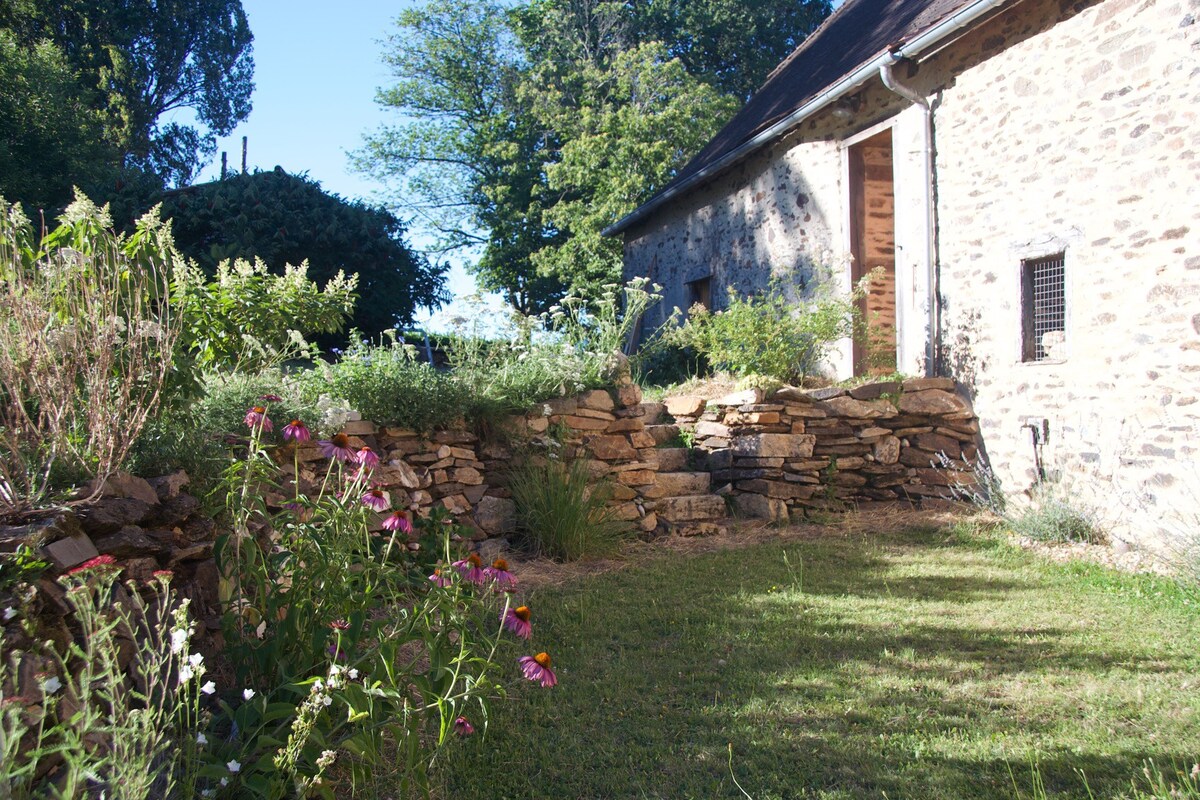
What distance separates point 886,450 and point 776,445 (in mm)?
1111

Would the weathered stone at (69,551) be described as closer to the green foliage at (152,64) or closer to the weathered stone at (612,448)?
the weathered stone at (612,448)

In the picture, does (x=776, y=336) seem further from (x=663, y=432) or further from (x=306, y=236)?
(x=306, y=236)

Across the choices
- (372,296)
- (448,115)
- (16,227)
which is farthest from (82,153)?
(16,227)

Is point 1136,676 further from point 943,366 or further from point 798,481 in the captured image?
point 943,366

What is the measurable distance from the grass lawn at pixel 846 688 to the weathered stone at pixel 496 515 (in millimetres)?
973

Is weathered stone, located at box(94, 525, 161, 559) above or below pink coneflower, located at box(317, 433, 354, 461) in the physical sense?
below

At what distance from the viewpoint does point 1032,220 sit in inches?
258

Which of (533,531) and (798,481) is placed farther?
(798,481)

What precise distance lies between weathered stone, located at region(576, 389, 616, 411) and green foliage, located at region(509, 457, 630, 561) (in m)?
0.59

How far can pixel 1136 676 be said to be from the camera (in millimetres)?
3488

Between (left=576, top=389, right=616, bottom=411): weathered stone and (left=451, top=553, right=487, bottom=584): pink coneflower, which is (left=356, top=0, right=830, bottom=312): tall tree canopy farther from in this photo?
(left=451, top=553, right=487, bottom=584): pink coneflower

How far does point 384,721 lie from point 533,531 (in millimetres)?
3269

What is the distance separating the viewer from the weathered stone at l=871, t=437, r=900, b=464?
730 centimetres

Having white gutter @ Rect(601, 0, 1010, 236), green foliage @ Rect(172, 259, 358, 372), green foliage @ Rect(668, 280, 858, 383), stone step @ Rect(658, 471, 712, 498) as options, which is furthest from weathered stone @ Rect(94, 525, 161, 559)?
white gutter @ Rect(601, 0, 1010, 236)
